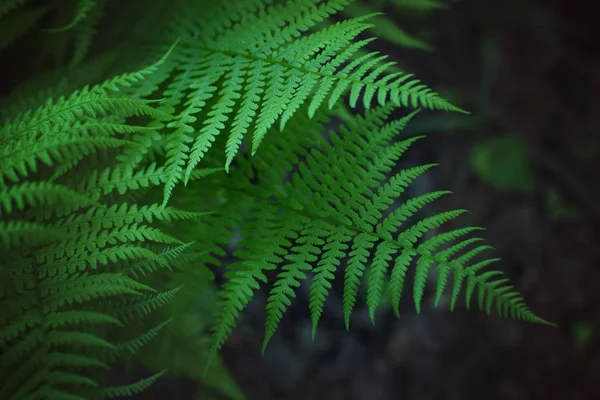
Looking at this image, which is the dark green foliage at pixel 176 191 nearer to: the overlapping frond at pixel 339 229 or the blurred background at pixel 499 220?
the overlapping frond at pixel 339 229

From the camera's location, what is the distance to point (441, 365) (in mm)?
2590

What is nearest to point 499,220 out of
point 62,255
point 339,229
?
point 339,229

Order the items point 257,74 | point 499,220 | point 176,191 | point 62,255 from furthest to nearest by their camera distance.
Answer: point 499,220
point 176,191
point 257,74
point 62,255

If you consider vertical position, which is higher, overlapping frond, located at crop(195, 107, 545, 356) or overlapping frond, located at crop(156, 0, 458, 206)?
overlapping frond, located at crop(156, 0, 458, 206)

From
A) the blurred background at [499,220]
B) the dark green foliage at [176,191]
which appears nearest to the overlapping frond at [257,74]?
the dark green foliage at [176,191]

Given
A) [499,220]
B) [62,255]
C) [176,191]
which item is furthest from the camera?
[499,220]

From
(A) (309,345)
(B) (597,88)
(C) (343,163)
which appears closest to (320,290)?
(C) (343,163)

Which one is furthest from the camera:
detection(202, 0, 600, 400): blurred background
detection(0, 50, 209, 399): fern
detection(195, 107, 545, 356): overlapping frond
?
detection(202, 0, 600, 400): blurred background

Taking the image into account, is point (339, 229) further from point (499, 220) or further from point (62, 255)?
point (499, 220)

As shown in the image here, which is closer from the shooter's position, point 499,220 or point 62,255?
point 62,255

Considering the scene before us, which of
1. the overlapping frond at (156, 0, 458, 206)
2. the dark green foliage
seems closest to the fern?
the dark green foliage

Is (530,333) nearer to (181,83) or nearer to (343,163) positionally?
(343,163)

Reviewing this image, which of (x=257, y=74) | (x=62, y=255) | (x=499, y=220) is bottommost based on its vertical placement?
(x=499, y=220)

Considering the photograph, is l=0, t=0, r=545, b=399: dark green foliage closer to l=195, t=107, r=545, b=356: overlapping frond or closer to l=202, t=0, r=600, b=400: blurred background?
l=195, t=107, r=545, b=356: overlapping frond
